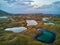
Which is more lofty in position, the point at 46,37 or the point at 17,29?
the point at 17,29

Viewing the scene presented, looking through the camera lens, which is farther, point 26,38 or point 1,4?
point 1,4

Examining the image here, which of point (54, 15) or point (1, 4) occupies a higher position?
point (1, 4)

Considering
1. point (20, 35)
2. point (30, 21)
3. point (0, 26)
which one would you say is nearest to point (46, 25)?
point (30, 21)

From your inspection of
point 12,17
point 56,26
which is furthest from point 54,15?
point 12,17

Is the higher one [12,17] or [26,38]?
[12,17]

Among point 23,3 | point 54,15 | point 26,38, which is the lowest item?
point 26,38

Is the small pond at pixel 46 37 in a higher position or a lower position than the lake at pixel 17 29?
lower

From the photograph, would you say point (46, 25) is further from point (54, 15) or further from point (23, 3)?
point (23, 3)

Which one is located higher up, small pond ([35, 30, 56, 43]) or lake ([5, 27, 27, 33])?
lake ([5, 27, 27, 33])

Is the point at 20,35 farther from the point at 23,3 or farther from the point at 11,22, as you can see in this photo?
the point at 23,3
